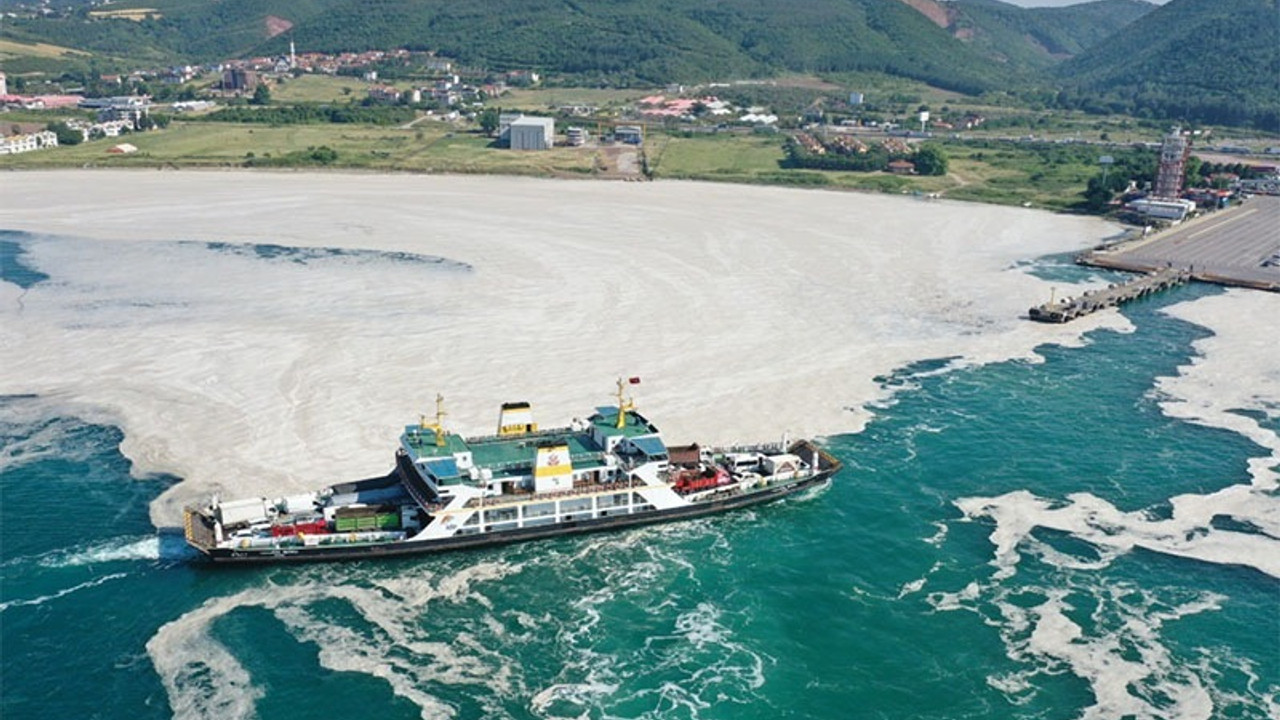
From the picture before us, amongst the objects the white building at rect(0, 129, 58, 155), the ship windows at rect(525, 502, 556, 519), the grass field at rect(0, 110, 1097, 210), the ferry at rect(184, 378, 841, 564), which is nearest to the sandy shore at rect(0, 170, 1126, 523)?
the ferry at rect(184, 378, 841, 564)

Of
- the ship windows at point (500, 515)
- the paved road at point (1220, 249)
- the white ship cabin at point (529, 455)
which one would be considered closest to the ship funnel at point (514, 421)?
the white ship cabin at point (529, 455)

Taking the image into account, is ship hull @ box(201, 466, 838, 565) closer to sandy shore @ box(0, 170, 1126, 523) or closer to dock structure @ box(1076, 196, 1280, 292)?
sandy shore @ box(0, 170, 1126, 523)

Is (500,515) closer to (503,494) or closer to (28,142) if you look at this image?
(503,494)

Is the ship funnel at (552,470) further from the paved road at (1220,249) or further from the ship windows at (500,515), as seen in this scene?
the paved road at (1220,249)

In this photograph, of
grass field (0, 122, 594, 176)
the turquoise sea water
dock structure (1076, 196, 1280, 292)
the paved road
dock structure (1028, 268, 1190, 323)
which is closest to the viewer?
the turquoise sea water

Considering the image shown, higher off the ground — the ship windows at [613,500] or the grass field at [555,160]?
the grass field at [555,160]

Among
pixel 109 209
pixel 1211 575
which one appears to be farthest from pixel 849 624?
pixel 109 209
